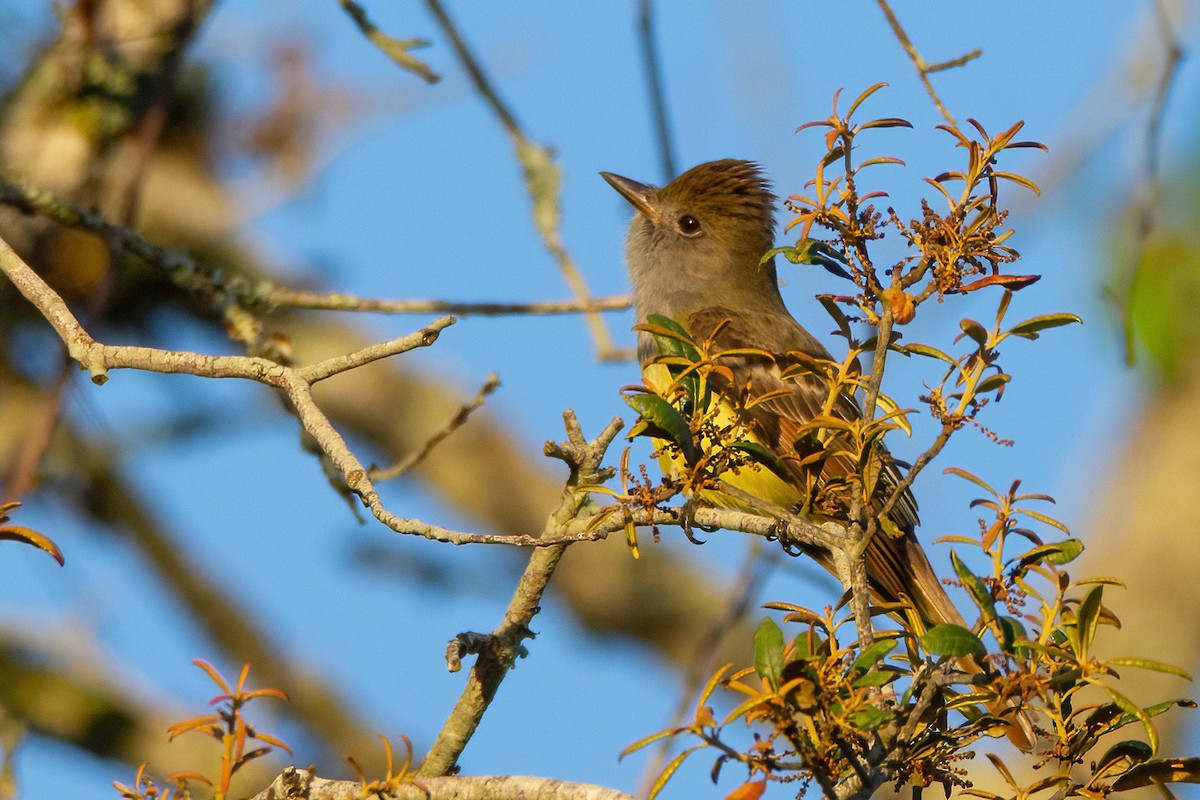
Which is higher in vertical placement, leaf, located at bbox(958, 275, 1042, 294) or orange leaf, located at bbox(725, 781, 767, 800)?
leaf, located at bbox(958, 275, 1042, 294)

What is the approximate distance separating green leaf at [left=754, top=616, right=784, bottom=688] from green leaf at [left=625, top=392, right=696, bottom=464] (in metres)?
0.35

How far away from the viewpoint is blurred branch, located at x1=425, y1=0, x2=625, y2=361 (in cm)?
499

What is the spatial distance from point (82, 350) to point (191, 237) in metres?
7.43

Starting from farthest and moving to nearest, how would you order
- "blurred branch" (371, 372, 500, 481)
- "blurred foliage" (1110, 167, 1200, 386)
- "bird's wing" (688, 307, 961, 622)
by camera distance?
"blurred foliage" (1110, 167, 1200, 386)
"bird's wing" (688, 307, 961, 622)
"blurred branch" (371, 372, 500, 481)

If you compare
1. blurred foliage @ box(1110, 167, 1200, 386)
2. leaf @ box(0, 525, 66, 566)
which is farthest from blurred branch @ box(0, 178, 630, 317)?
blurred foliage @ box(1110, 167, 1200, 386)

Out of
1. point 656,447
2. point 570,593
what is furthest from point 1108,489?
point 656,447

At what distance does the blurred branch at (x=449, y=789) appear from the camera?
2279 mm

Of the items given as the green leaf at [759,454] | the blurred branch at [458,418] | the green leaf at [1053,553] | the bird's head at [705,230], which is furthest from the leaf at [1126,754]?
the bird's head at [705,230]

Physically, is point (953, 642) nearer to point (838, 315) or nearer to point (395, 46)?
point (838, 315)

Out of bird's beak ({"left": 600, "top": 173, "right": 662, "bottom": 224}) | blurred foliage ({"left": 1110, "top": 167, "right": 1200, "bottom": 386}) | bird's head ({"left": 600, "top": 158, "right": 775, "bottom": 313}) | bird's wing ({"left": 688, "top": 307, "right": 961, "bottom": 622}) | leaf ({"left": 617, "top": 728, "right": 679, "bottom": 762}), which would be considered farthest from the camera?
blurred foliage ({"left": 1110, "top": 167, "right": 1200, "bottom": 386})

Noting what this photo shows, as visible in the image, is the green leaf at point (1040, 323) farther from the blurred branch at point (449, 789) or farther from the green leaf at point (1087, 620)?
the blurred branch at point (449, 789)

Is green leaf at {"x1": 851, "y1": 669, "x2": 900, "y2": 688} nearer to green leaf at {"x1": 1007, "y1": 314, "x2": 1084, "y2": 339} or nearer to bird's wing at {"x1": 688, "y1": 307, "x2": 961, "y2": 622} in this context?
green leaf at {"x1": 1007, "y1": 314, "x2": 1084, "y2": 339}

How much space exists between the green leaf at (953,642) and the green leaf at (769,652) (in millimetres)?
234

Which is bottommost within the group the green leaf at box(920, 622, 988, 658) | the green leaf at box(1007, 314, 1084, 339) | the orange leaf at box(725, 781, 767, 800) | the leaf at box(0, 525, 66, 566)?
the orange leaf at box(725, 781, 767, 800)
